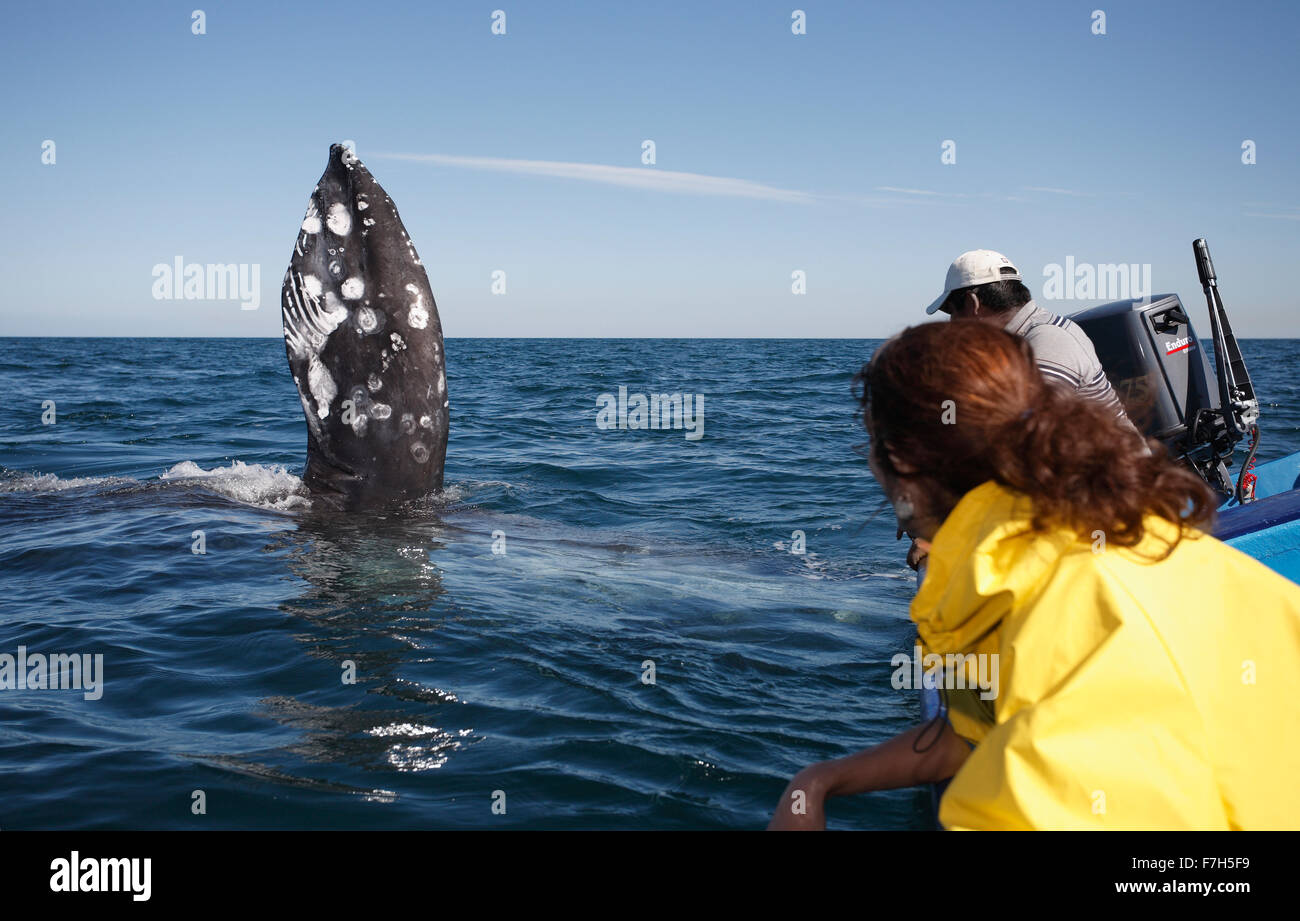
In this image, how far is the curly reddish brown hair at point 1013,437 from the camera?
189 centimetres

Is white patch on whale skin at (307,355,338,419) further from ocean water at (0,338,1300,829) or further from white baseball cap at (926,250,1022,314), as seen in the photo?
white baseball cap at (926,250,1022,314)

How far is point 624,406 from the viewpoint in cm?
2378

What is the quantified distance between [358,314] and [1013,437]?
563cm

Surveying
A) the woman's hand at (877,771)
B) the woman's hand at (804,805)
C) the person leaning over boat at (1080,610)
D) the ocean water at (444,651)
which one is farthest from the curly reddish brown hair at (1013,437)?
the ocean water at (444,651)

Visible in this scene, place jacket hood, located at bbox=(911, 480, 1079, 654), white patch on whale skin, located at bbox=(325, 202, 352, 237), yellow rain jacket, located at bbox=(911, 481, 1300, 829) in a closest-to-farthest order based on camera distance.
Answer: yellow rain jacket, located at bbox=(911, 481, 1300, 829), jacket hood, located at bbox=(911, 480, 1079, 654), white patch on whale skin, located at bbox=(325, 202, 352, 237)

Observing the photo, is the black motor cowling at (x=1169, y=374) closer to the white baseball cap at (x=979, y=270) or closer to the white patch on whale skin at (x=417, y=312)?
the white baseball cap at (x=979, y=270)

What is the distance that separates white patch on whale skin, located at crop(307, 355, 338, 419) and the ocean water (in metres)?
0.93

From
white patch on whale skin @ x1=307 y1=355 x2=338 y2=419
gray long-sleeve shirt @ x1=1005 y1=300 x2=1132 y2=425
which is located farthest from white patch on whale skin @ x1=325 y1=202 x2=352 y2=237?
gray long-sleeve shirt @ x1=1005 y1=300 x2=1132 y2=425

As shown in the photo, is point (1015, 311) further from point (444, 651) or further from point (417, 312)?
point (417, 312)

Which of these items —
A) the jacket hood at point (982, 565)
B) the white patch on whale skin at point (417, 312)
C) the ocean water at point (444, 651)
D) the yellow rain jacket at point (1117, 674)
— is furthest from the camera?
the white patch on whale skin at point (417, 312)

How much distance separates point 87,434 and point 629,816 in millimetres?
14194

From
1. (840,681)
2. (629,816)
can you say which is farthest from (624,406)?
(629,816)

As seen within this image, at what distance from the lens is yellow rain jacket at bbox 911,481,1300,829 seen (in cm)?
172
